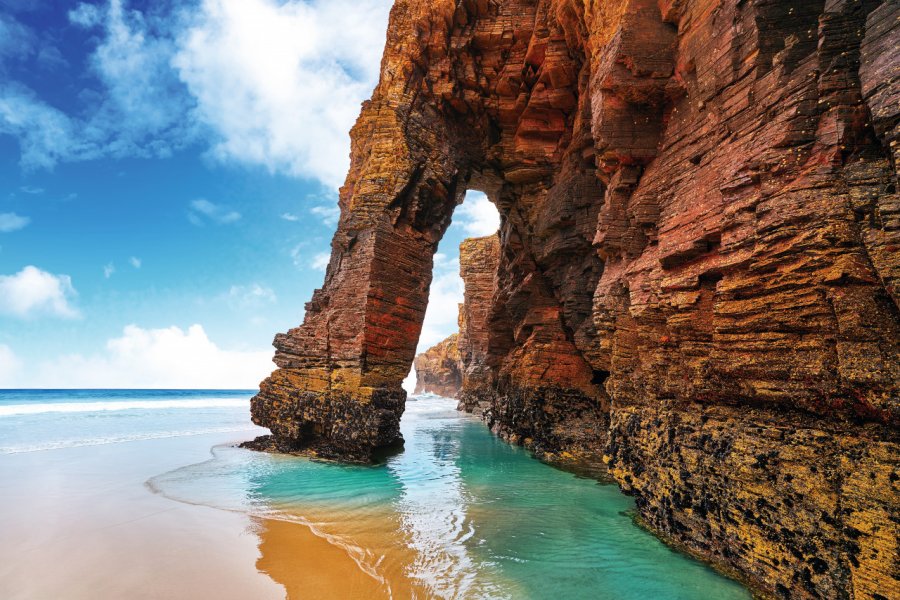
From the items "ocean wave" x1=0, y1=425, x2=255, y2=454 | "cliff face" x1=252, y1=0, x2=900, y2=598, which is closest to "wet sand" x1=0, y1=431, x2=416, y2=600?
"cliff face" x1=252, y1=0, x2=900, y2=598

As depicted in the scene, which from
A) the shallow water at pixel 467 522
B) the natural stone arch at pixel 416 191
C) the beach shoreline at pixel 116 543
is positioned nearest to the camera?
the beach shoreline at pixel 116 543

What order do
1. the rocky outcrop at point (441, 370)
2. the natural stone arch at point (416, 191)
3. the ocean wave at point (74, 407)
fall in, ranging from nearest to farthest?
1. the natural stone arch at point (416, 191)
2. the ocean wave at point (74, 407)
3. the rocky outcrop at point (441, 370)

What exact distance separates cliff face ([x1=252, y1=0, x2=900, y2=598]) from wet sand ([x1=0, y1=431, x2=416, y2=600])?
5.33 meters

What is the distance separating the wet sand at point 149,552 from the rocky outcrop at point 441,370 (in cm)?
6357

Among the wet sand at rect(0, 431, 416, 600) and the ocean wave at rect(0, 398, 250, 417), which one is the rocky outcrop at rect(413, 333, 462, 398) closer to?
the ocean wave at rect(0, 398, 250, 417)

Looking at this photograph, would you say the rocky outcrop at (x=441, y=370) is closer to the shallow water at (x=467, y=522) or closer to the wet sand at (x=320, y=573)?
the shallow water at (x=467, y=522)

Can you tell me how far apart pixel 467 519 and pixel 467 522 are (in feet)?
0.66

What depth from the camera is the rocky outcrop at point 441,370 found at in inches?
3093

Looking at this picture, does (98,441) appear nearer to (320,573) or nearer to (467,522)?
(320,573)

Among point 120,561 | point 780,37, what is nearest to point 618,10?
point 780,37

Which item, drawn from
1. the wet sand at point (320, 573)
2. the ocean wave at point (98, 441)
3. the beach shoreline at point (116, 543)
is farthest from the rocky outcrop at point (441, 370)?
the wet sand at point (320, 573)

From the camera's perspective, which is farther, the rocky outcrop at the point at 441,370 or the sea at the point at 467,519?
the rocky outcrop at the point at 441,370

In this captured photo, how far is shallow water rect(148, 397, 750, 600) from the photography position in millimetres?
5980

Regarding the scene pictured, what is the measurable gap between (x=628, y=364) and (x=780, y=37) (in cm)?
683
